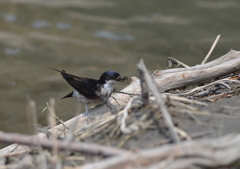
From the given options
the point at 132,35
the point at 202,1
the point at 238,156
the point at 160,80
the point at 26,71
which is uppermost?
the point at 202,1

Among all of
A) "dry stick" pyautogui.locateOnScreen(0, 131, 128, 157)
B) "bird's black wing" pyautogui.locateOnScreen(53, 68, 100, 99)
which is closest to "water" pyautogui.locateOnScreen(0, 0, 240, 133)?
"bird's black wing" pyautogui.locateOnScreen(53, 68, 100, 99)

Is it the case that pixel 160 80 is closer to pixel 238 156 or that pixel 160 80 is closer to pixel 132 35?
pixel 238 156

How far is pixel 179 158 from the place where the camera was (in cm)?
272

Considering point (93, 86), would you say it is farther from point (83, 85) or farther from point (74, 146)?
point (74, 146)

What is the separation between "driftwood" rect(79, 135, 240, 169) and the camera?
267cm

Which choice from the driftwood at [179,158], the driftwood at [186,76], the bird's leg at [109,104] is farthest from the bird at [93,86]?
the driftwood at [179,158]

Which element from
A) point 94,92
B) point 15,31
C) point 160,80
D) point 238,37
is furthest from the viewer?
point 15,31

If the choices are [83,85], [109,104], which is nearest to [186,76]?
[109,104]

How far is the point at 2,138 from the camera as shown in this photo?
9.80 feet

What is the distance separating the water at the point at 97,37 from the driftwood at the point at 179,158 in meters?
8.27

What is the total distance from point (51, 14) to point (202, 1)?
17.0 ft

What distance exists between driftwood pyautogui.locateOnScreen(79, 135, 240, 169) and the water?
326 inches

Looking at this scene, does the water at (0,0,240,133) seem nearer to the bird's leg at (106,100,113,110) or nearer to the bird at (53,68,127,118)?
the bird at (53,68,127,118)

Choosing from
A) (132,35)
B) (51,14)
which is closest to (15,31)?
(51,14)
